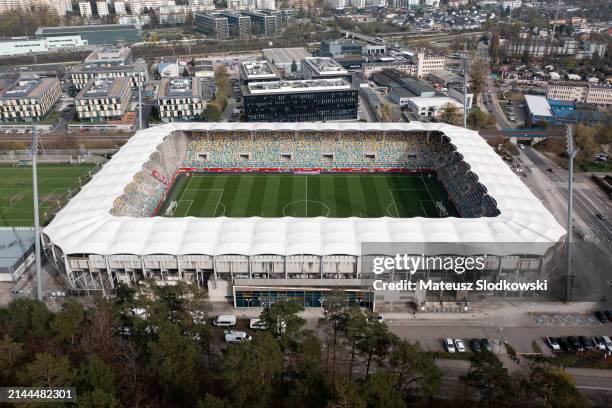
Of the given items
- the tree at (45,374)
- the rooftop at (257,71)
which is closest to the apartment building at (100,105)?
the rooftop at (257,71)

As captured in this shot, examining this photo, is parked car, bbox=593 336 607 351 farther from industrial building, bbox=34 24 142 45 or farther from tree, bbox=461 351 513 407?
industrial building, bbox=34 24 142 45

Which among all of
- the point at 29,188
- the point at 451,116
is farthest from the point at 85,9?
the point at 451,116

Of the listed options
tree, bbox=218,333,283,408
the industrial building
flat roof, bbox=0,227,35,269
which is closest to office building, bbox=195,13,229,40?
the industrial building

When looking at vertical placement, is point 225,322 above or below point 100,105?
below

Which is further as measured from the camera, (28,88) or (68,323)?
(28,88)

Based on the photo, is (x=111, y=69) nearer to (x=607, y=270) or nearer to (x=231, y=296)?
(x=231, y=296)

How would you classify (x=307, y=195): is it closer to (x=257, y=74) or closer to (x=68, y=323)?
(x=68, y=323)
